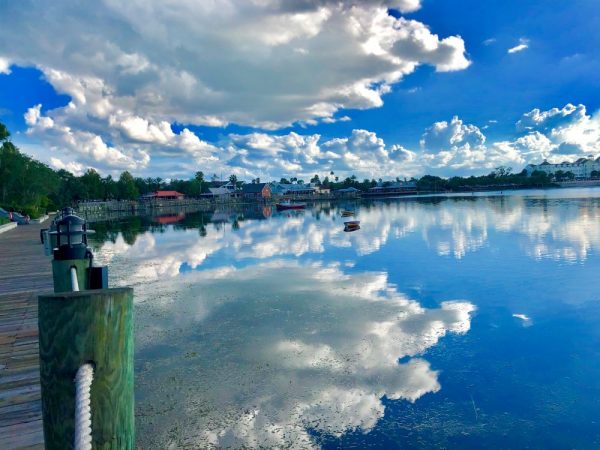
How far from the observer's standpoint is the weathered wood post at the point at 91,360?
83.1 inches

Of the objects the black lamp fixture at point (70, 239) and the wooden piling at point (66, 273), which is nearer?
the wooden piling at point (66, 273)

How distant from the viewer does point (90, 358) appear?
222 centimetres

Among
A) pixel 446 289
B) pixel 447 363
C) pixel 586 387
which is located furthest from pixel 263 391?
pixel 446 289

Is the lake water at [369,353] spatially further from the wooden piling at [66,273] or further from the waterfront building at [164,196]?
the waterfront building at [164,196]

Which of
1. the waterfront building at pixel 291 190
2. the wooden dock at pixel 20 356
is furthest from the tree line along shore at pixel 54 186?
the wooden dock at pixel 20 356

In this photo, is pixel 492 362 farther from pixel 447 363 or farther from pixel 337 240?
pixel 337 240

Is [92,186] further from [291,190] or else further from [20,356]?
[20,356]

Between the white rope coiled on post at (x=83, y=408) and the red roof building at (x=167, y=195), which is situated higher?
the red roof building at (x=167, y=195)

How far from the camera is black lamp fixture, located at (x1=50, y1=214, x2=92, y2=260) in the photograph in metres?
6.31

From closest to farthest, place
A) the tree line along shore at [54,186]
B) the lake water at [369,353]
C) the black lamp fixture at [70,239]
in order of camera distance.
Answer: the black lamp fixture at [70,239]
the lake water at [369,353]
the tree line along shore at [54,186]

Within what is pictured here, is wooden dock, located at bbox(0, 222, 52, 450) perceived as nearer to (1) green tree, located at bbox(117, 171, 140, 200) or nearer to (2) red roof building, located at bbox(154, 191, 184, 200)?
(1) green tree, located at bbox(117, 171, 140, 200)

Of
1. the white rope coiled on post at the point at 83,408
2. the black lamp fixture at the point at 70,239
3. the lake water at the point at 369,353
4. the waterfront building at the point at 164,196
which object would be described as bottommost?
the lake water at the point at 369,353

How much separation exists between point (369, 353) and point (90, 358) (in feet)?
31.1

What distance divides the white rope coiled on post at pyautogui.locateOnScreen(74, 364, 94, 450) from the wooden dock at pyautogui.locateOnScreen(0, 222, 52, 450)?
402 centimetres
